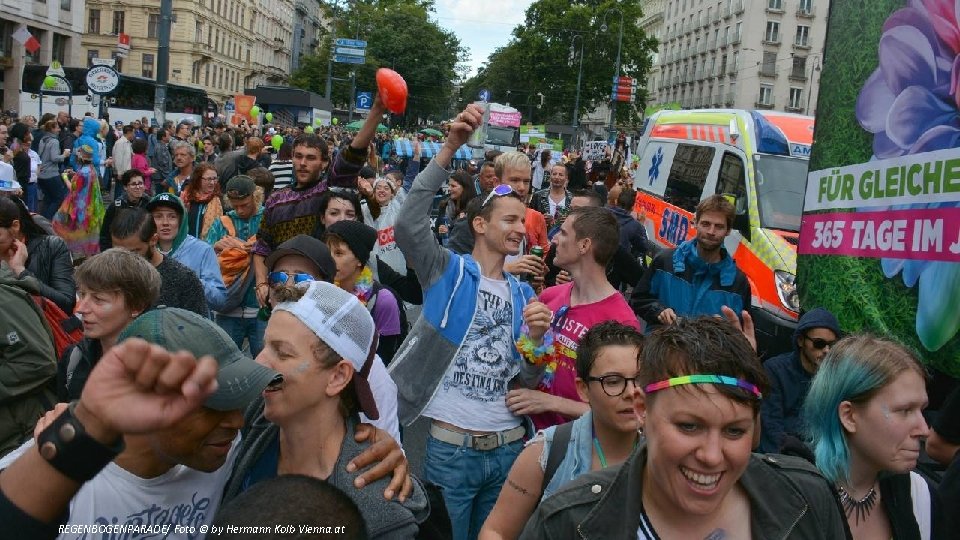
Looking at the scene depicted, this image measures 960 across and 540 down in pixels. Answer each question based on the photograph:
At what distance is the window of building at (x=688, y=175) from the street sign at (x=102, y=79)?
32.0 feet

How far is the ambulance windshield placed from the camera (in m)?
8.46

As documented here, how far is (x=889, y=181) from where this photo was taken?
15.5 feet

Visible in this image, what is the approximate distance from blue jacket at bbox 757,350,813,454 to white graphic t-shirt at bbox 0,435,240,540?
8.39 ft

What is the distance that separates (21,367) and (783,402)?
3307 mm

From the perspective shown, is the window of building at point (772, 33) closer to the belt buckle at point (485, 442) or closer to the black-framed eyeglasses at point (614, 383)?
the belt buckle at point (485, 442)

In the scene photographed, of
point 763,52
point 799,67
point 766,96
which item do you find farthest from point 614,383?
point 766,96

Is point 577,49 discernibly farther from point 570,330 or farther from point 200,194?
point 570,330

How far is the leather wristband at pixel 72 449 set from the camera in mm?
1548

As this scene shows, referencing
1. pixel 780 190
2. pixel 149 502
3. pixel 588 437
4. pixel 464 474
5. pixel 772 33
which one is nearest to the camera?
pixel 149 502

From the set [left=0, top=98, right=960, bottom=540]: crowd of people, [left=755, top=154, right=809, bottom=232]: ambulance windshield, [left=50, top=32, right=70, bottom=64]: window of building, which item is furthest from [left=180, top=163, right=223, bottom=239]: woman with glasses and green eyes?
[left=50, top=32, right=70, bottom=64]: window of building

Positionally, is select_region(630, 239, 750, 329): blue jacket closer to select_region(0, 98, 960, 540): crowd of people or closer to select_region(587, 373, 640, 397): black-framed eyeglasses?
select_region(0, 98, 960, 540): crowd of people

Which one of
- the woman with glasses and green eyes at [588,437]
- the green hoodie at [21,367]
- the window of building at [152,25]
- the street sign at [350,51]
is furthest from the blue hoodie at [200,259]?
the window of building at [152,25]

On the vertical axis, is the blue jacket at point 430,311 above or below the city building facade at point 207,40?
below

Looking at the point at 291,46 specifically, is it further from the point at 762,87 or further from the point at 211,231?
the point at 211,231
